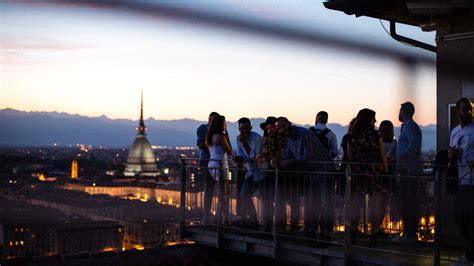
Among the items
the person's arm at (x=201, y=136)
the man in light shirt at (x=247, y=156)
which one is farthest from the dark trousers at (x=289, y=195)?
the person's arm at (x=201, y=136)

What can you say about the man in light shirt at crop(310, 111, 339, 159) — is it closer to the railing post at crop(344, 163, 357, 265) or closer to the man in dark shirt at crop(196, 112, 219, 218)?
the railing post at crop(344, 163, 357, 265)

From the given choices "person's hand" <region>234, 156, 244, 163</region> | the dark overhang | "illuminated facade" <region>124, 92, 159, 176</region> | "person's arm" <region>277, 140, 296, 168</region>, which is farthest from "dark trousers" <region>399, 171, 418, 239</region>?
"illuminated facade" <region>124, 92, 159, 176</region>

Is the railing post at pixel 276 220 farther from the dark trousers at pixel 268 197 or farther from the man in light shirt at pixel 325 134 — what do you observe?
the man in light shirt at pixel 325 134

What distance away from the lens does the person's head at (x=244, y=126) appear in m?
8.84

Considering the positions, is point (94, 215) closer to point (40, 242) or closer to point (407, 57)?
point (40, 242)

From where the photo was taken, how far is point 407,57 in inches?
150

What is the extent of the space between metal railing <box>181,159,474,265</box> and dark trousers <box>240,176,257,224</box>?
1 centimetres

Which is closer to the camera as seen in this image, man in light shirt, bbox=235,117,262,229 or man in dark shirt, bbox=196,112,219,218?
man in light shirt, bbox=235,117,262,229

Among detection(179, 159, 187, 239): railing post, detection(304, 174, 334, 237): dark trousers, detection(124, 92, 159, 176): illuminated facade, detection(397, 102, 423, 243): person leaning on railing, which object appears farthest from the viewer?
detection(124, 92, 159, 176): illuminated facade

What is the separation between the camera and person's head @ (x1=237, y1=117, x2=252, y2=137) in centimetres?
884

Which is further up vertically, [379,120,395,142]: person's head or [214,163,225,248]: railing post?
[379,120,395,142]: person's head

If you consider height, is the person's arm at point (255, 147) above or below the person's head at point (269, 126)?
below

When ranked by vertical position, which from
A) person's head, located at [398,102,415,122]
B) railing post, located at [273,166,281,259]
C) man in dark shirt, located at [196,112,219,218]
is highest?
person's head, located at [398,102,415,122]

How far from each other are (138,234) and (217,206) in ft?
83.5
